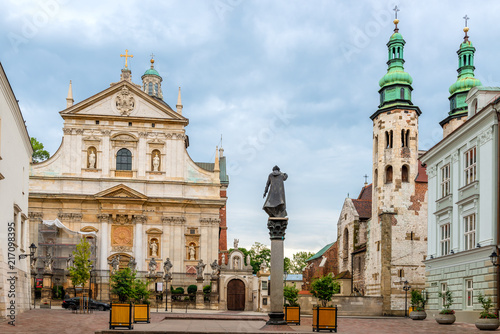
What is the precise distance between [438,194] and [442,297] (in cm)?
587

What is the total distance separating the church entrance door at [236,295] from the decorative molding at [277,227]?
105ft

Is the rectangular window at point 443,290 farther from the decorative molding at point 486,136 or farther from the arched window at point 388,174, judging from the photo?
the arched window at point 388,174

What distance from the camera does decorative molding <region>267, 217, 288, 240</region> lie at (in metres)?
21.4

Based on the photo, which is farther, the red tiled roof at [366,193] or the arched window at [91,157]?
the red tiled roof at [366,193]

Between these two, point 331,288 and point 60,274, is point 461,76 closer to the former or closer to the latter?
point 331,288

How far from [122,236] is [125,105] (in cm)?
1197

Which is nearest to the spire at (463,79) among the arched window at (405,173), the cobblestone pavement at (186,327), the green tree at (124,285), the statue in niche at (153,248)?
the arched window at (405,173)

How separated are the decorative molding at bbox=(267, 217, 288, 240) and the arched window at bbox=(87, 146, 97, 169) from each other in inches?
1634

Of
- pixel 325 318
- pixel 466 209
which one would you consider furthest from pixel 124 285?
pixel 325 318

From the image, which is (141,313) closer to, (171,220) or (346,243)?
(171,220)

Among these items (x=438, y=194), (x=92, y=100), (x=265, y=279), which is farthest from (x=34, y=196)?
(x=438, y=194)

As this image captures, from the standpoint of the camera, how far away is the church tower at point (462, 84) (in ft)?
211

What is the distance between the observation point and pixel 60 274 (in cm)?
5553

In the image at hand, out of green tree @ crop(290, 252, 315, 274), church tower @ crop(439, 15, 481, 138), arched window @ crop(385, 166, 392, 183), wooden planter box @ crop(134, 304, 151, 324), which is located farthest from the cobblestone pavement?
green tree @ crop(290, 252, 315, 274)
